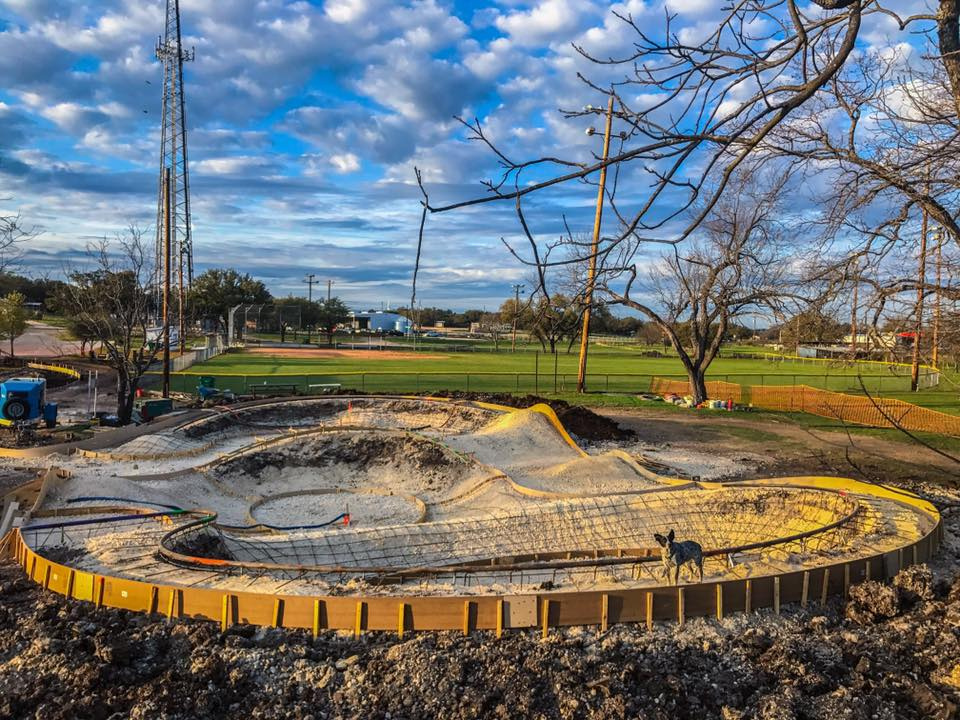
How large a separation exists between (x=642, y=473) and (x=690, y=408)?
41.8 ft

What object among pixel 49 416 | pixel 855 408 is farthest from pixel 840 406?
pixel 49 416

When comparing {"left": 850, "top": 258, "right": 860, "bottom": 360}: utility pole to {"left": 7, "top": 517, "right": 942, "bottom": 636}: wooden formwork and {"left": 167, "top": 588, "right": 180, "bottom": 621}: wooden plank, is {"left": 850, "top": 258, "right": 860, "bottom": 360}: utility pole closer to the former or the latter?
{"left": 7, "top": 517, "right": 942, "bottom": 636}: wooden formwork

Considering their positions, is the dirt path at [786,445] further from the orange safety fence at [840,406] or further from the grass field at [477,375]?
the grass field at [477,375]

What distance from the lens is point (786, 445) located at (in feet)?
62.8

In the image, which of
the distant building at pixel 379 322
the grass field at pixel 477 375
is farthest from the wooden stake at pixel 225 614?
the distant building at pixel 379 322

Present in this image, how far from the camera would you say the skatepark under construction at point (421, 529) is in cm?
675

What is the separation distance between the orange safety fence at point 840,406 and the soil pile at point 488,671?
1645 centimetres

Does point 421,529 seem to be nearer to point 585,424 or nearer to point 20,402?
point 585,424

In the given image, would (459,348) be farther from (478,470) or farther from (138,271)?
(478,470)

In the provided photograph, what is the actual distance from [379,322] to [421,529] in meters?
94.2

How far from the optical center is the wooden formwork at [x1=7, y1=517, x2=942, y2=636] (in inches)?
257

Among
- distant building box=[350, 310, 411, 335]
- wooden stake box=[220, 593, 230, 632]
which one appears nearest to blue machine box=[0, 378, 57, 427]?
wooden stake box=[220, 593, 230, 632]

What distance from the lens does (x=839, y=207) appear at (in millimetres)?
7180

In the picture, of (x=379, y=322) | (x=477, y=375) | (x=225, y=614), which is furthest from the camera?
(x=379, y=322)
